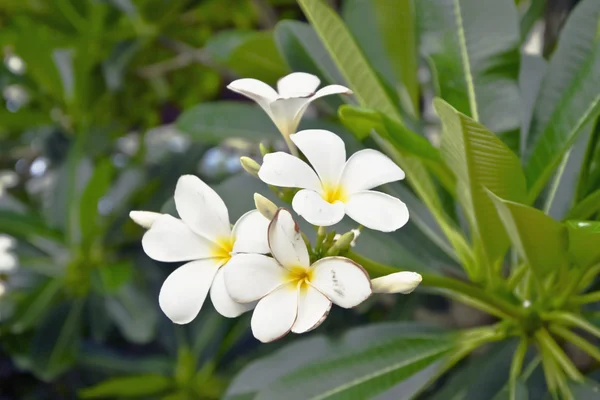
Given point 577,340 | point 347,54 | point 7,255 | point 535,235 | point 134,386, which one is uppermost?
point 347,54

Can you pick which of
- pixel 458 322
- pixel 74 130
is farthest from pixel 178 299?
pixel 74 130

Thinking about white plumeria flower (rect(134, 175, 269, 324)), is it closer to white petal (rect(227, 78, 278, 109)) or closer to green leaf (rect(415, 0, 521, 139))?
white petal (rect(227, 78, 278, 109))

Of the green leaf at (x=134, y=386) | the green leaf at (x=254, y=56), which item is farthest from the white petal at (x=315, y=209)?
the green leaf at (x=134, y=386)

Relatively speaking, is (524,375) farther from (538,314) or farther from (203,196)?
(203,196)

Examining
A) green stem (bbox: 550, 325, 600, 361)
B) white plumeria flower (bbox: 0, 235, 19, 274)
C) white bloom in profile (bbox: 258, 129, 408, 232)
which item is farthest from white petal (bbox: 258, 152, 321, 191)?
white plumeria flower (bbox: 0, 235, 19, 274)

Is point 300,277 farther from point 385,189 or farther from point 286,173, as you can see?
point 385,189

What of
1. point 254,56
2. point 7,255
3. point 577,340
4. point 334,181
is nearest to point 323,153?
point 334,181
